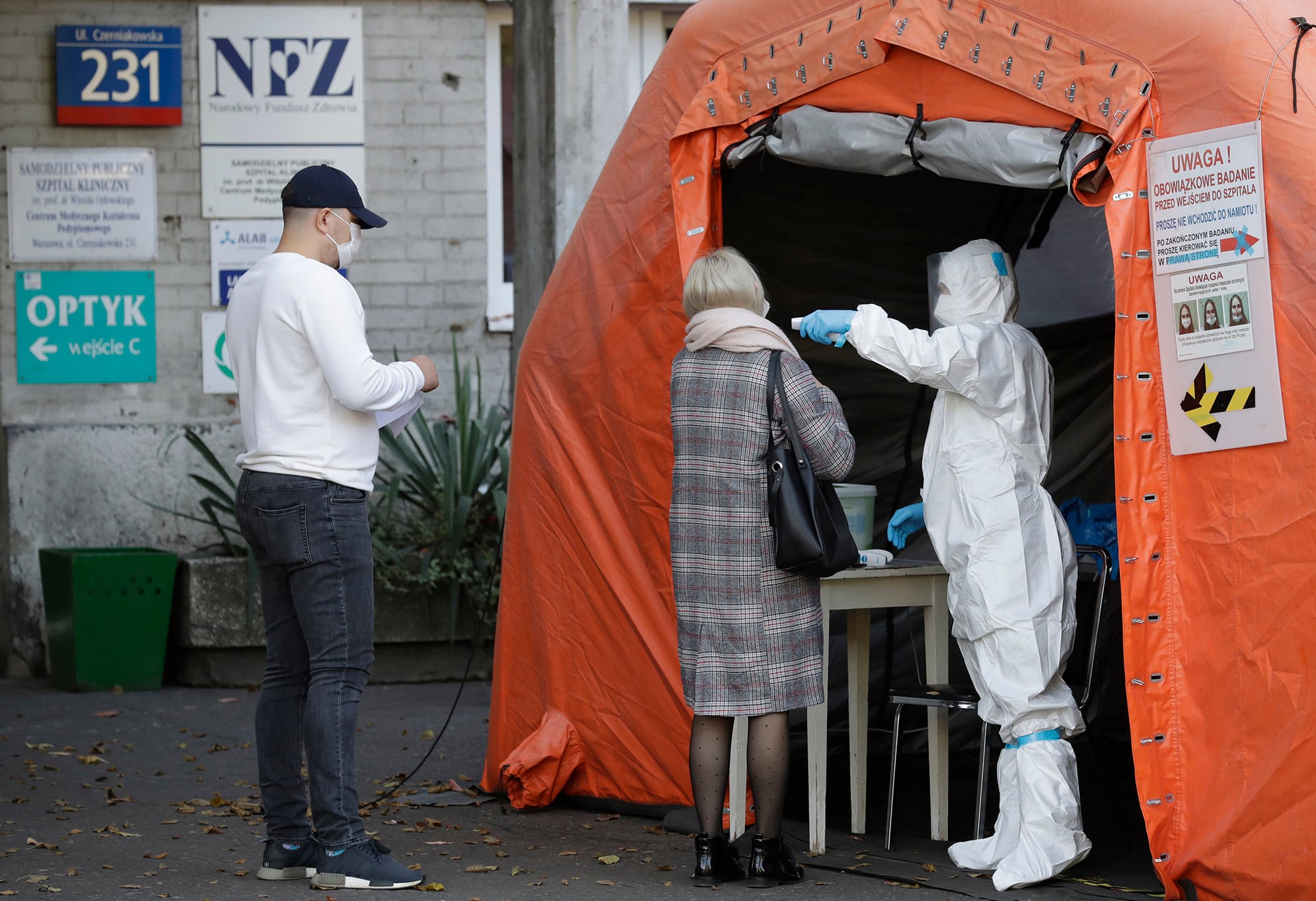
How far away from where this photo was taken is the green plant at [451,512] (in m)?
7.38

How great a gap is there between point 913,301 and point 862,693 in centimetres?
167

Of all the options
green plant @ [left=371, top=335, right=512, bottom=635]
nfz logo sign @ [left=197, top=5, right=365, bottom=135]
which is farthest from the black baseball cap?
nfz logo sign @ [left=197, top=5, right=365, bottom=135]

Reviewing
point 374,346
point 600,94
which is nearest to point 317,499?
point 600,94

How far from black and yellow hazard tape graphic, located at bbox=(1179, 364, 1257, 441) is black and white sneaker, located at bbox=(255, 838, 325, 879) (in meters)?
2.44

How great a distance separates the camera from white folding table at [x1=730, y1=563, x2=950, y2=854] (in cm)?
446

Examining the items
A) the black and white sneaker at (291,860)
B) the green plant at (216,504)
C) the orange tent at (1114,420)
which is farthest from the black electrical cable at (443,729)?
the green plant at (216,504)

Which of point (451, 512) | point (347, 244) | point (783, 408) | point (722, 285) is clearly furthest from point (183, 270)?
point (783, 408)

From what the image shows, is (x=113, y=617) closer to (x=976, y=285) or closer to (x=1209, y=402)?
(x=976, y=285)

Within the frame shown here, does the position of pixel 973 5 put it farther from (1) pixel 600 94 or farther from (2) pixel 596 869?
(1) pixel 600 94

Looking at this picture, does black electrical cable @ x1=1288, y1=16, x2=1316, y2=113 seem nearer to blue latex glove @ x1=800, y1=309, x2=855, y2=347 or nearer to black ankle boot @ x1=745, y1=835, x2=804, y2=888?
blue latex glove @ x1=800, y1=309, x2=855, y2=347

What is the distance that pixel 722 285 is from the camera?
4.04m

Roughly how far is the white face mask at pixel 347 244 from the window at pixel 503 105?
13.7 ft

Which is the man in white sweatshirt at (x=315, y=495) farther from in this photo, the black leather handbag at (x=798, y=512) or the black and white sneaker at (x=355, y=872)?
the black leather handbag at (x=798, y=512)

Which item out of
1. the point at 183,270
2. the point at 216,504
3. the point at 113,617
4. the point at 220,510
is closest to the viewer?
the point at 113,617
